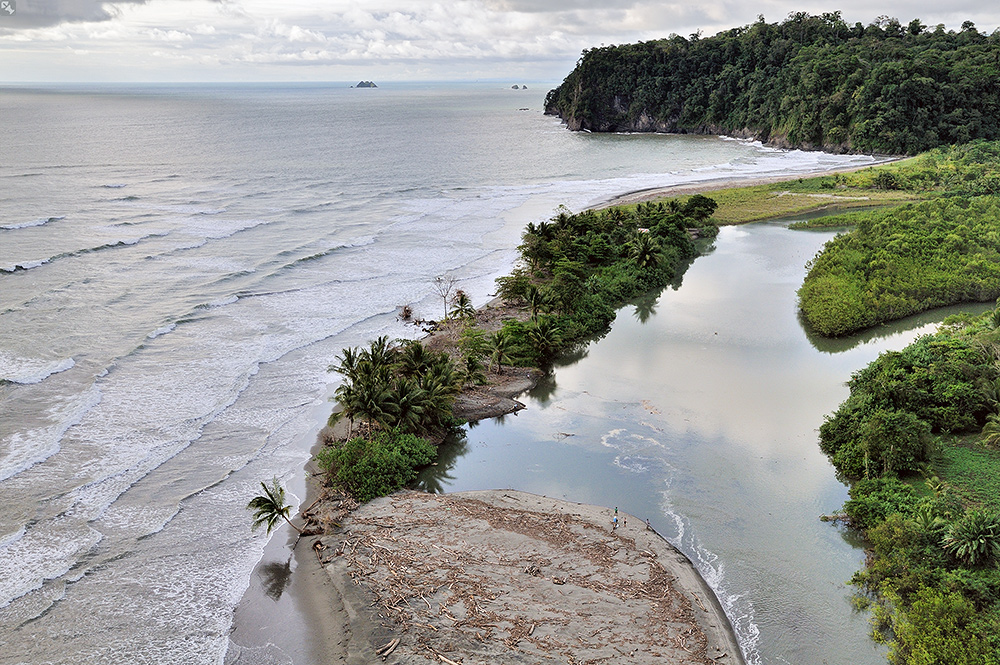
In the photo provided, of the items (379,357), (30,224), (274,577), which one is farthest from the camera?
(30,224)

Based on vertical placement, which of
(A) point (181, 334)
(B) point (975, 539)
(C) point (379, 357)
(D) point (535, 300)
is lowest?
(A) point (181, 334)

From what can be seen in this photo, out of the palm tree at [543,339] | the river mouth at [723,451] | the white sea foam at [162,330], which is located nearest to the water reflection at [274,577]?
the river mouth at [723,451]

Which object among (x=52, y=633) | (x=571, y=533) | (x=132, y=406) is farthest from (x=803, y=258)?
(x=52, y=633)

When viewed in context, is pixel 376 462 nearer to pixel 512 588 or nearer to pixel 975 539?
pixel 512 588

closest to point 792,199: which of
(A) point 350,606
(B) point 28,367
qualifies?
(A) point 350,606

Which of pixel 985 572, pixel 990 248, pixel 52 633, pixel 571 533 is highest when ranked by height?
pixel 990 248

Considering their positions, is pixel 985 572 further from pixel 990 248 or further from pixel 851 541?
pixel 990 248
